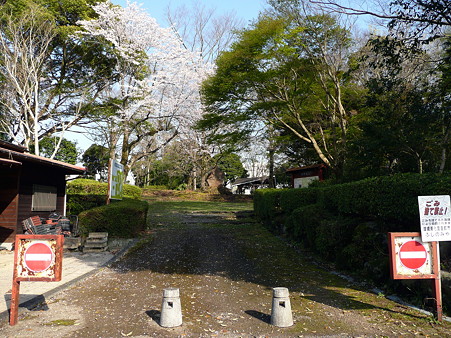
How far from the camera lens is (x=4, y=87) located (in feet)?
62.1

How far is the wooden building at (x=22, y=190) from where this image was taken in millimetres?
10703

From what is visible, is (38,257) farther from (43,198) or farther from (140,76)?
(140,76)

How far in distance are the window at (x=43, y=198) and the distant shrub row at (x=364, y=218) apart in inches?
357

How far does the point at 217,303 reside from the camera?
18.8ft

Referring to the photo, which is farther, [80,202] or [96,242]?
[80,202]

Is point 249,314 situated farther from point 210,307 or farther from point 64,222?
point 64,222

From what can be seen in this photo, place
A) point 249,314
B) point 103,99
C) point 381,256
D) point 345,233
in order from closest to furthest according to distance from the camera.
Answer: point 249,314
point 381,256
point 345,233
point 103,99

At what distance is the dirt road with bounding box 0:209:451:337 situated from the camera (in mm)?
4539

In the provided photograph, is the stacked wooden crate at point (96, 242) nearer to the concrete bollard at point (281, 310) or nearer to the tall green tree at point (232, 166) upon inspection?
the concrete bollard at point (281, 310)

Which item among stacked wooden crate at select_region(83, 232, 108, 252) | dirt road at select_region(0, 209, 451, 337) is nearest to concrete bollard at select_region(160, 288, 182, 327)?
dirt road at select_region(0, 209, 451, 337)

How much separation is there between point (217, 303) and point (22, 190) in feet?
29.0

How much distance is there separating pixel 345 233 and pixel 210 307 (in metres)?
4.27

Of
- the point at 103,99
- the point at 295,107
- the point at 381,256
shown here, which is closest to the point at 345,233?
the point at 381,256

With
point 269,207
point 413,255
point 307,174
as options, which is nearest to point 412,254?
point 413,255
